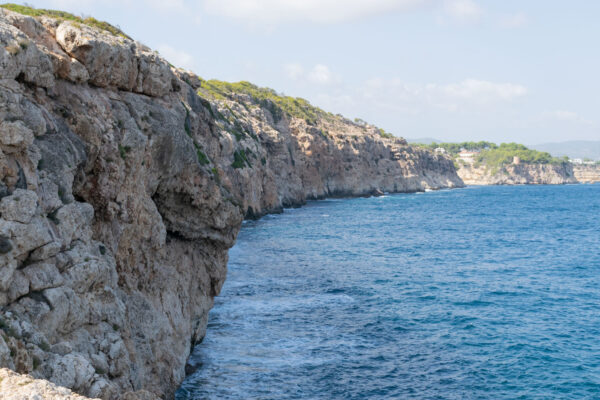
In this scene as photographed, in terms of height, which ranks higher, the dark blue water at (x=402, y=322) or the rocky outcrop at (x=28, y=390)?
the rocky outcrop at (x=28, y=390)

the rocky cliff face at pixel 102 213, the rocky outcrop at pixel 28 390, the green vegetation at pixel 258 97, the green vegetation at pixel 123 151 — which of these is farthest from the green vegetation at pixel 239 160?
the rocky outcrop at pixel 28 390

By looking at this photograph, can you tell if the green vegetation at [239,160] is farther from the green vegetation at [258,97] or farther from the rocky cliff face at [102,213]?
the rocky cliff face at [102,213]

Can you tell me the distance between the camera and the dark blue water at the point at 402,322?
22.8 metres

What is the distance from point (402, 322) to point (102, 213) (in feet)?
67.2

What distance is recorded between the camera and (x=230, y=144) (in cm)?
6488

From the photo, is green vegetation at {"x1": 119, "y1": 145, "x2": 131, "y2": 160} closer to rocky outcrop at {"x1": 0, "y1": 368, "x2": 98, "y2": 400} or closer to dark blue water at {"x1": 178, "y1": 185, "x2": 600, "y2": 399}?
dark blue water at {"x1": 178, "y1": 185, "x2": 600, "y2": 399}

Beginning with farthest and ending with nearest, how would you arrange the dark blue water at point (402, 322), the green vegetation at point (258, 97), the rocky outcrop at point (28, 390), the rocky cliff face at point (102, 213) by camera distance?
the green vegetation at point (258, 97)
the dark blue water at point (402, 322)
the rocky cliff face at point (102, 213)
the rocky outcrop at point (28, 390)

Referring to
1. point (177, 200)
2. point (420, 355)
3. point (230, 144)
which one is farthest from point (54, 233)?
point (230, 144)

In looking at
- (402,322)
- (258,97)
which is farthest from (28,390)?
(258,97)

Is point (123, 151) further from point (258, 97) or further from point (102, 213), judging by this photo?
point (258, 97)

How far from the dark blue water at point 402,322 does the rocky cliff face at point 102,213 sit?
444 centimetres

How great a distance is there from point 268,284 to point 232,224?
14.0m

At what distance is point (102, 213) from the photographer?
1728 centimetres

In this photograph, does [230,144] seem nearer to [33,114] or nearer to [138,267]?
[138,267]
